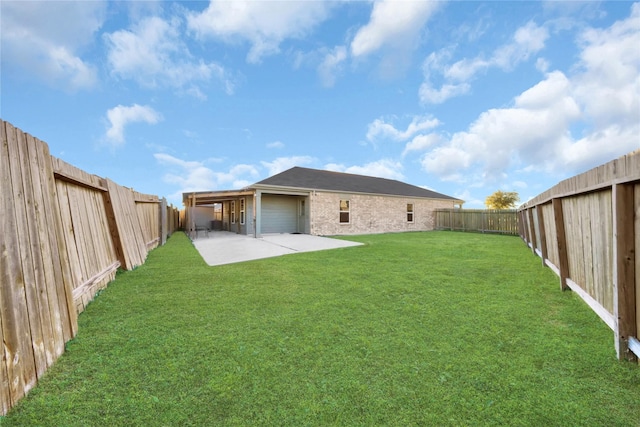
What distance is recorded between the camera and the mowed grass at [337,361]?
1.75m

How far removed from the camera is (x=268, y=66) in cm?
1465

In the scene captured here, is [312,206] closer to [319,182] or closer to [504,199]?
[319,182]

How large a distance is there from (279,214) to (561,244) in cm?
1319

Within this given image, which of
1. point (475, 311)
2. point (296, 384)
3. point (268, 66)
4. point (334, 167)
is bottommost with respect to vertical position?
point (475, 311)

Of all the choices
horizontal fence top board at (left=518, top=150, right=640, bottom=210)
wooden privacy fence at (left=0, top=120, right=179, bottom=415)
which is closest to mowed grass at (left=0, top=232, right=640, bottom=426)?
wooden privacy fence at (left=0, top=120, right=179, bottom=415)

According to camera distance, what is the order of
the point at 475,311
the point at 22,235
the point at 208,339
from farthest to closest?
the point at 475,311 < the point at 208,339 < the point at 22,235

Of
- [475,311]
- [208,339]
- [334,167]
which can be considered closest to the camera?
[208,339]

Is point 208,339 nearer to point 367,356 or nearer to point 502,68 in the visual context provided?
point 367,356

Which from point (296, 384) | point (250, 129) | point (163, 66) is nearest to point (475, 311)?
point (296, 384)

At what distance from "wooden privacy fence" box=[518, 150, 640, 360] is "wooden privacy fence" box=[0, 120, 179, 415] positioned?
489 cm

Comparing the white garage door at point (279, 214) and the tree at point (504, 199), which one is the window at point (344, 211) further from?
the tree at point (504, 199)

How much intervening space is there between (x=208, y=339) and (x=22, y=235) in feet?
6.12

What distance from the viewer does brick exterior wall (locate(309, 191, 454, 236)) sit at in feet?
50.3

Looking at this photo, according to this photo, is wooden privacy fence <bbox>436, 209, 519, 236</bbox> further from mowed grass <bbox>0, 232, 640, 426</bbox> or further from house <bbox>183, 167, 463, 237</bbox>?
mowed grass <bbox>0, 232, 640, 426</bbox>
